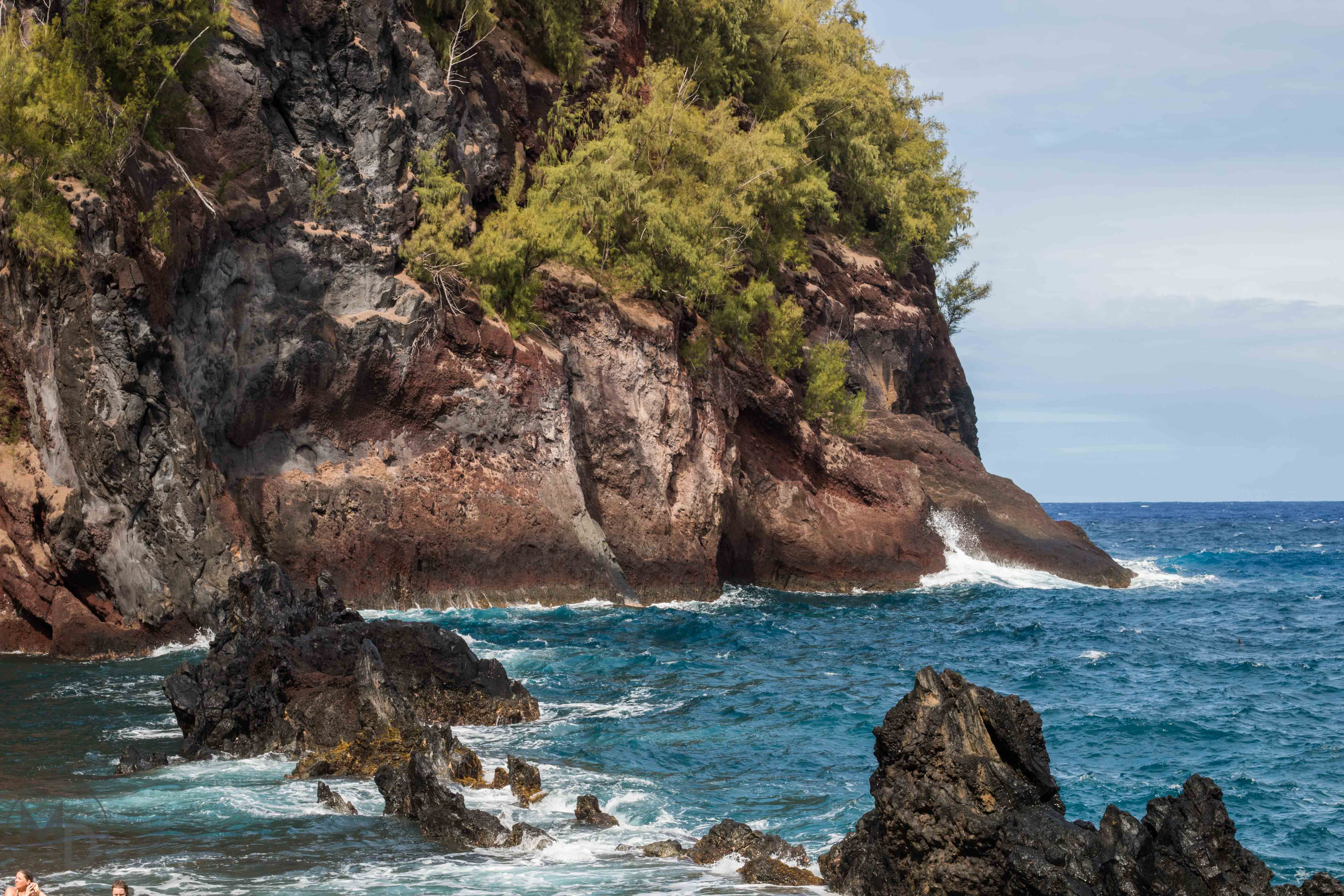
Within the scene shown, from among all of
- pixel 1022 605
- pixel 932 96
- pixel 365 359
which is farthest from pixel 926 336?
pixel 365 359

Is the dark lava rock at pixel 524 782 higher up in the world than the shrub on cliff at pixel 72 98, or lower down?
lower down

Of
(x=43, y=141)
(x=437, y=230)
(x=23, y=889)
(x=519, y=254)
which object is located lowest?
(x=23, y=889)

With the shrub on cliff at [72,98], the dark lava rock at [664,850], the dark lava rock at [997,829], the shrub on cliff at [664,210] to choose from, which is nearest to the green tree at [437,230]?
the shrub on cliff at [664,210]

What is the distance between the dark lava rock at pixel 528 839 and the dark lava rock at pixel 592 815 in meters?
1.03

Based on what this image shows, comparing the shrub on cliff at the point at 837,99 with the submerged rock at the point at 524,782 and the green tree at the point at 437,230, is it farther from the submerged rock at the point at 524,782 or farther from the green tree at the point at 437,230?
the submerged rock at the point at 524,782

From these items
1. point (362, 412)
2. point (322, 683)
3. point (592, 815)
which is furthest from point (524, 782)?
point (362, 412)

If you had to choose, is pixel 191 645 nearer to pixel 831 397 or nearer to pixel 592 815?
pixel 592 815

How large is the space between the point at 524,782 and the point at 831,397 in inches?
1470

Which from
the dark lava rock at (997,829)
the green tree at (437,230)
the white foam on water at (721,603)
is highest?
the green tree at (437,230)

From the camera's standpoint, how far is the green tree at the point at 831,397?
50.6m

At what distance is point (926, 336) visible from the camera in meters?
67.4

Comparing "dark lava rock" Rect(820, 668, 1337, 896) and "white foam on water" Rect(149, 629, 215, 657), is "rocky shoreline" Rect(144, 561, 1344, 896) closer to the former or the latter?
"dark lava rock" Rect(820, 668, 1337, 896)

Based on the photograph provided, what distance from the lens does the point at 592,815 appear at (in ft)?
47.4

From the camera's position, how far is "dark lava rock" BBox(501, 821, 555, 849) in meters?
13.2
